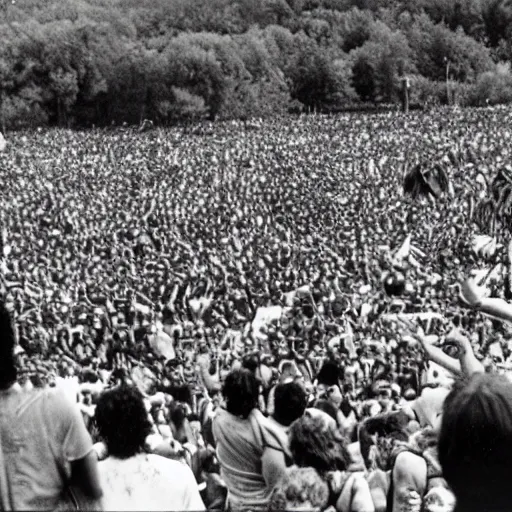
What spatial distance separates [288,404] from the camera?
7.68ft

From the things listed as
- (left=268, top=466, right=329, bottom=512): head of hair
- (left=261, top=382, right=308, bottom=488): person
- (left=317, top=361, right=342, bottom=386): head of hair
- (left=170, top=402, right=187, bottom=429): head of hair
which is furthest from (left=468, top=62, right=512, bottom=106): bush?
(left=268, top=466, right=329, bottom=512): head of hair

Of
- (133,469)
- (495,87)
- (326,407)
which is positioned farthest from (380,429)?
(495,87)

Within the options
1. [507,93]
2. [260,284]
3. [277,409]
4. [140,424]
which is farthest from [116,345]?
[140,424]

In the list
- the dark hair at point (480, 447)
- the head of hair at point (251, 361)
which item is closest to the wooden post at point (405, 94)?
the head of hair at point (251, 361)

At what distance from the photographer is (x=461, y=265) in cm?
667

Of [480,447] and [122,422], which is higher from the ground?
[480,447]

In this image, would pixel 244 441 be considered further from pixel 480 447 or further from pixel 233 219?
pixel 233 219

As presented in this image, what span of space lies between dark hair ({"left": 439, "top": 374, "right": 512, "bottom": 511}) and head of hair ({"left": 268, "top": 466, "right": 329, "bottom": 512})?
1.98 feet

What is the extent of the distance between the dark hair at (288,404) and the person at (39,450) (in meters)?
0.75

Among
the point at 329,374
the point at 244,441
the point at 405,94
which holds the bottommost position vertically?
the point at 329,374

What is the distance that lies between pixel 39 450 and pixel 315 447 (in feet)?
1.77

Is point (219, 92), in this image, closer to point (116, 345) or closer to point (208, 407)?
point (116, 345)

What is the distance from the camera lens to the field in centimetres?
652

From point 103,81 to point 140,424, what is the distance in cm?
475
